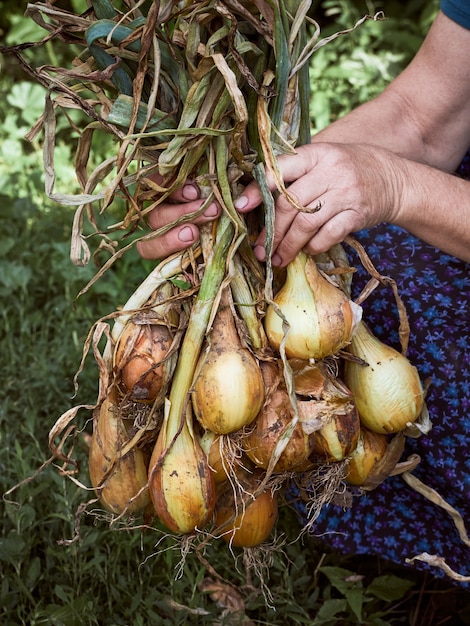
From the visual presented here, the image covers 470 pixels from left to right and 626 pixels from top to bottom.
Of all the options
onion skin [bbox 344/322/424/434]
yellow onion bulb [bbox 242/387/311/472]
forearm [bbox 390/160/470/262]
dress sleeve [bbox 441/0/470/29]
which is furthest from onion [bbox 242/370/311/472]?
dress sleeve [bbox 441/0/470/29]

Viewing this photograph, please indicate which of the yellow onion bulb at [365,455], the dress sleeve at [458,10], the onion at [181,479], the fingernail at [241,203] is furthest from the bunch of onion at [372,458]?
the dress sleeve at [458,10]

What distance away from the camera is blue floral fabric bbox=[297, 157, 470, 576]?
53.5 inches

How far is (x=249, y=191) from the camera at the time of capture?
112 centimetres

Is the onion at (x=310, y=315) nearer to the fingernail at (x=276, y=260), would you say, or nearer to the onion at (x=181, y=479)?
the fingernail at (x=276, y=260)

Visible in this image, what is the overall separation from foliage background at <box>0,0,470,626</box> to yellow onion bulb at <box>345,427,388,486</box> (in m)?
0.18

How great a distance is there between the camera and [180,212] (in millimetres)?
1140

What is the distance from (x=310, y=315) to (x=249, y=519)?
0.31m

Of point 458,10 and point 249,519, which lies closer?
point 249,519

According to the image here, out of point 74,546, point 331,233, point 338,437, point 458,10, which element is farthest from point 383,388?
point 458,10

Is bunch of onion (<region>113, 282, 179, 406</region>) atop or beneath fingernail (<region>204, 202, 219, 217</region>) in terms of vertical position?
beneath

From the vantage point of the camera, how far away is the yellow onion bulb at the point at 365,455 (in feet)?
3.93

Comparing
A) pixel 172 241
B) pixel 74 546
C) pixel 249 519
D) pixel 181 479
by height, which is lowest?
pixel 74 546

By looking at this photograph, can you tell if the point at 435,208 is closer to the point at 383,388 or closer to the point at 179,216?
the point at 383,388

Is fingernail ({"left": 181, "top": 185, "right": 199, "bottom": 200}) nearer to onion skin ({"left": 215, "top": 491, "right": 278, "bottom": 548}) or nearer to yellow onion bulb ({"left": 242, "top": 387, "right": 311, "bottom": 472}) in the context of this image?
yellow onion bulb ({"left": 242, "top": 387, "right": 311, "bottom": 472})
